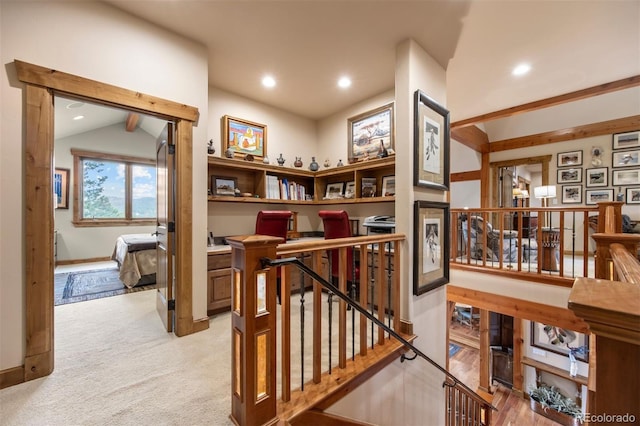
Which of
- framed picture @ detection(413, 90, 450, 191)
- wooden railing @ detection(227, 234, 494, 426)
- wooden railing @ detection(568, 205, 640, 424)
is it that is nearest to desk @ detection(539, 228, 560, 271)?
A: framed picture @ detection(413, 90, 450, 191)

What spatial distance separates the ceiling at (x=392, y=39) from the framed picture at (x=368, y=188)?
1209mm

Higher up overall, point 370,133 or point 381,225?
point 370,133

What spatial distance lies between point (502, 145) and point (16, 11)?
8583 mm

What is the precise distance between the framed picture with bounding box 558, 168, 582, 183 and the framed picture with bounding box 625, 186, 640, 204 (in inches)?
30.3

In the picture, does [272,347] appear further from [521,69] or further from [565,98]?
[565,98]

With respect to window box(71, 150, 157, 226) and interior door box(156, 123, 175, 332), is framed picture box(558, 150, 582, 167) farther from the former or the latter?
window box(71, 150, 157, 226)

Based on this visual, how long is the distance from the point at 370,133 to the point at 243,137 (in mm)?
1789

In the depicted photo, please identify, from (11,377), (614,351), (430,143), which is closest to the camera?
(614,351)

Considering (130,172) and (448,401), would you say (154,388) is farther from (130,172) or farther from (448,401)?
(130,172)

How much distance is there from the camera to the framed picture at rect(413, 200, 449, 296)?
249 centimetres

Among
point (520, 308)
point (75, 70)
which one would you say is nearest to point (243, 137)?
point (75, 70)

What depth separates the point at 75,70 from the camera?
1902 millimetres

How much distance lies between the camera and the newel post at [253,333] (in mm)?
1299

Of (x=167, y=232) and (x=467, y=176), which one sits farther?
(x=467, y=176)
